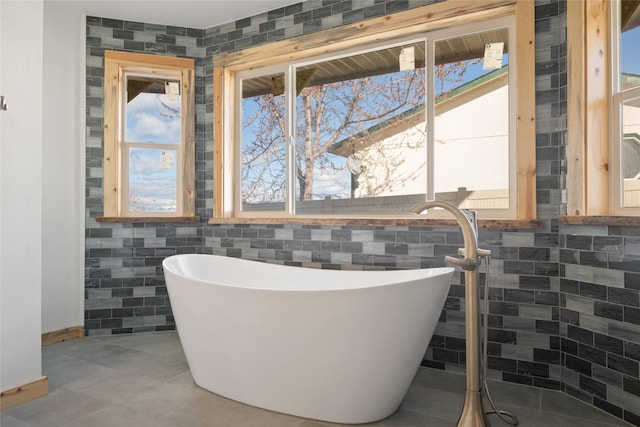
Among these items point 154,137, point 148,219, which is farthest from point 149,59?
point 148,219

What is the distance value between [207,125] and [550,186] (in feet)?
9.06

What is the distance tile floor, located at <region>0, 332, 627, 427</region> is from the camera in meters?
1.94

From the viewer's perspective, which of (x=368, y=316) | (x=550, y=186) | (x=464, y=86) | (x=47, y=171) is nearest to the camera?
(x=368, y=316)

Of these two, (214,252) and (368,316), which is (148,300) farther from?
(368,316)

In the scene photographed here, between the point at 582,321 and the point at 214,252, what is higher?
the point at 214,252

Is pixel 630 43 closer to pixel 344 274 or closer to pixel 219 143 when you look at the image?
pixel 344 274

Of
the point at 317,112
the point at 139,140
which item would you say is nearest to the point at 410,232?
the point at 317,112

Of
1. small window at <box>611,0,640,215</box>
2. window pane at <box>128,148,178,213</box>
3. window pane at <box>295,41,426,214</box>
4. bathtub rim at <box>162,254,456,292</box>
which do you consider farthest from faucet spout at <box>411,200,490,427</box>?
window pane at <box>128,148,178,213</box>

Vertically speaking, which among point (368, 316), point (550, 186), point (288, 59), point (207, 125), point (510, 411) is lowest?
point (510, 411)

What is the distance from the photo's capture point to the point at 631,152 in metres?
2.05

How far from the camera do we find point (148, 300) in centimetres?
349

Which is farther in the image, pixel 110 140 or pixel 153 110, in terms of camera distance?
pixel 153 110

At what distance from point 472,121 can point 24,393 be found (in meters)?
3.02

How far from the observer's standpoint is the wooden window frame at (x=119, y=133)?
343 centimetres
